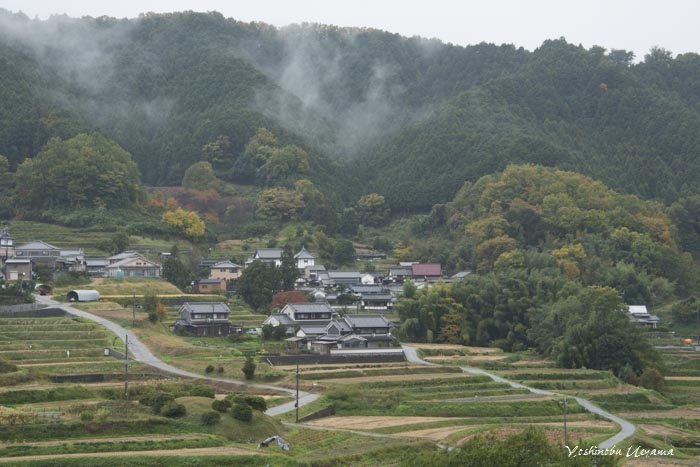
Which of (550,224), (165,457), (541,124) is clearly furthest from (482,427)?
(541,124)

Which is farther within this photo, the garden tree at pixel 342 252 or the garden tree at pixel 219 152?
the garden tree at pixel 219 152

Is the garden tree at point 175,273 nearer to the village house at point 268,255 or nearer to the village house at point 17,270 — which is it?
the village house at point 268,255

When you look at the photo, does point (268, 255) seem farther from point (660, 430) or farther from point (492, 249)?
point (660, 430)

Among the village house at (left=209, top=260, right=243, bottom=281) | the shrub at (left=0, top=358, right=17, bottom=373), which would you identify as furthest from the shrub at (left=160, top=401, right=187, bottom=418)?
the village house at (left=209, top=260, right=243, bottom=281)

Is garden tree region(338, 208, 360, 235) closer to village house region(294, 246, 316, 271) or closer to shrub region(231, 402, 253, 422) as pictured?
village house region(294, 246, 316, 271)

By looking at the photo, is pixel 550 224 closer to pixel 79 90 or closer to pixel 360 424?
pixel 360 424

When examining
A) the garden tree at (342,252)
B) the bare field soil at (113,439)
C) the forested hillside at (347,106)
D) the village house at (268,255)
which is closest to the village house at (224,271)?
the village house at (268,255)
